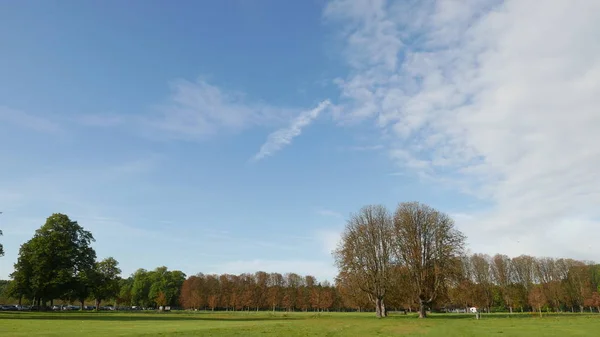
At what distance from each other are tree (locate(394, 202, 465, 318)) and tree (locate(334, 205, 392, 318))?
123 inches

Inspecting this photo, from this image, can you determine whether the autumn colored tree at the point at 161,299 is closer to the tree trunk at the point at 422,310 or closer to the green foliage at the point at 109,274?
the green foliage at the point at 109,274

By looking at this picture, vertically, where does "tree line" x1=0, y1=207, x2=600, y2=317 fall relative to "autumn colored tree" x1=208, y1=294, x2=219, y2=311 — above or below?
above

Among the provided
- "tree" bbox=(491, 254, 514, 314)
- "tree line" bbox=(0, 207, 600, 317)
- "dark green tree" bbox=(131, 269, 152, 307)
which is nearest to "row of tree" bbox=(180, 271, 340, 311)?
"dark green tree" bbox=(131, 269, 152, 307)

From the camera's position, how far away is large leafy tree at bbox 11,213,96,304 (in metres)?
82.6

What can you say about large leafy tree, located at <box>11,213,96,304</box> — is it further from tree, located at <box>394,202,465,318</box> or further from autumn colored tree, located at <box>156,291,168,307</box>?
autumn colored tree, located at <box>156,291,168,307</box>

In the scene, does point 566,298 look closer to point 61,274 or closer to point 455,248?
point 455,248

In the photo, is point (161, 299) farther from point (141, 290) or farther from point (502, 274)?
point (502, 274)

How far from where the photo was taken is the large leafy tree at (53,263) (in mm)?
82562

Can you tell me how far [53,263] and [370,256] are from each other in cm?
6768

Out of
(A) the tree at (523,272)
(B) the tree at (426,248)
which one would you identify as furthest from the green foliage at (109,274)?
(A) the tree at (523,272)

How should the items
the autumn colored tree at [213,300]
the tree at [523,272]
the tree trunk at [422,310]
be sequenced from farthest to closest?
the autumn colored tree at [213,300] → the tree at [523,272] → the tree trunk at [422,310]

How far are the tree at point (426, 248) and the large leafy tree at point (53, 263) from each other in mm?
70302

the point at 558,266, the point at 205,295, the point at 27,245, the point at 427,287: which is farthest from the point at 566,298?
the point at 27,245

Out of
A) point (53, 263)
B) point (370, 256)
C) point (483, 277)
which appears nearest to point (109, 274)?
point (53, 263)
